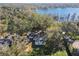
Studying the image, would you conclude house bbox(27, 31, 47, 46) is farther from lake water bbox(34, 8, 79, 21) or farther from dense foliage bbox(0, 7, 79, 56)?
lake water bbox(34, 8, 79, 21)

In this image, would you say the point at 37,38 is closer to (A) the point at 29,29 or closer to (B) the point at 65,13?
(A) the point at 29,29

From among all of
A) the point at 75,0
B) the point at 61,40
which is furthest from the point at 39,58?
the point at 75,0

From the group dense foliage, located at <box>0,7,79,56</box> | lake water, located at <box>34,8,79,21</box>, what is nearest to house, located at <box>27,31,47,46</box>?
dense foliage, located at <box>0,7,79,56</box>

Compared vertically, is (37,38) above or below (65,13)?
below

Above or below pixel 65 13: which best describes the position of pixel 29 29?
below

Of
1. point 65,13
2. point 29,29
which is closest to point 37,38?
point 29,29

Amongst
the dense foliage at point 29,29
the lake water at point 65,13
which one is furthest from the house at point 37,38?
the lake water at point 65,13

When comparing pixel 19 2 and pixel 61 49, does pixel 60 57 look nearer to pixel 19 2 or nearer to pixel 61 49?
pixel 61 49

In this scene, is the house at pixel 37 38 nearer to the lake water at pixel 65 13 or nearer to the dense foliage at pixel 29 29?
the dense foliage at pixel 29 29

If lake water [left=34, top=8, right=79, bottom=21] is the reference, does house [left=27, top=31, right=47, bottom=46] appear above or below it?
below

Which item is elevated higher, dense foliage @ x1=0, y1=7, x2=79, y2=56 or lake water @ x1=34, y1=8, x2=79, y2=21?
lake water @ x1=34, y1=8, x2=79, y2=21

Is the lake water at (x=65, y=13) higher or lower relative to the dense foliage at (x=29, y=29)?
higher
